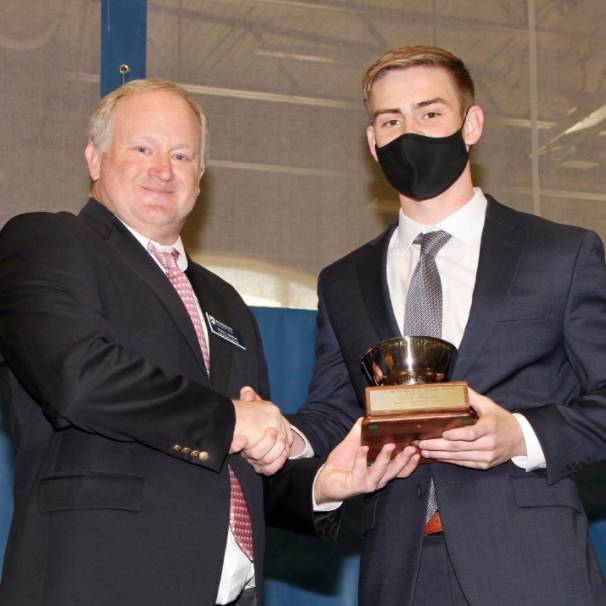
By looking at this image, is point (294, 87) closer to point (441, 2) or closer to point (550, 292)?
point (441, 2)

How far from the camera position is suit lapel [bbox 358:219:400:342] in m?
2.33

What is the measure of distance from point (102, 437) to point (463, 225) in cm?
116

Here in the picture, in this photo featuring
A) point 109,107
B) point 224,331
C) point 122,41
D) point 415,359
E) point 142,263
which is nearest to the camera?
point 415,359

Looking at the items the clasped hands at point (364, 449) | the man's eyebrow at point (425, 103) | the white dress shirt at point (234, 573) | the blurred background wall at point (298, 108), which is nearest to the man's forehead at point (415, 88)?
the man's eyebrow at point (425, 103)

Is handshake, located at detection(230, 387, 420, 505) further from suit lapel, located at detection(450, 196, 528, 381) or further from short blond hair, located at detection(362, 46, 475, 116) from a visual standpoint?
short blond hair, located at detection(362, 46, 475, 116)

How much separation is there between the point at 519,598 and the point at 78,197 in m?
2.63

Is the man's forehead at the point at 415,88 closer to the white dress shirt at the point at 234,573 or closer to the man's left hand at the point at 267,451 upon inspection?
the man's left hand at the point at 267,451

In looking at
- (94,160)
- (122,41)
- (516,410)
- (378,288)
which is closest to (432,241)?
(378,288)

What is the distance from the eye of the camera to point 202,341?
89.6 inches

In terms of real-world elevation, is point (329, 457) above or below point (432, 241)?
below

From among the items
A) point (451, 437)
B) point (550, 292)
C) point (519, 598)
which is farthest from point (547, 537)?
point (550, 292)

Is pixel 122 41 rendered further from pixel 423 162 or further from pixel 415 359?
pixel 415 359

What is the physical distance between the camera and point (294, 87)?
425 centimetres

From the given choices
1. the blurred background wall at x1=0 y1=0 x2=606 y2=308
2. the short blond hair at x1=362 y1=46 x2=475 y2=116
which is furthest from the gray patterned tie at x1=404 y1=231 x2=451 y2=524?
the blurred background wall at x1=0 y1=0 x2=606 y2=308
